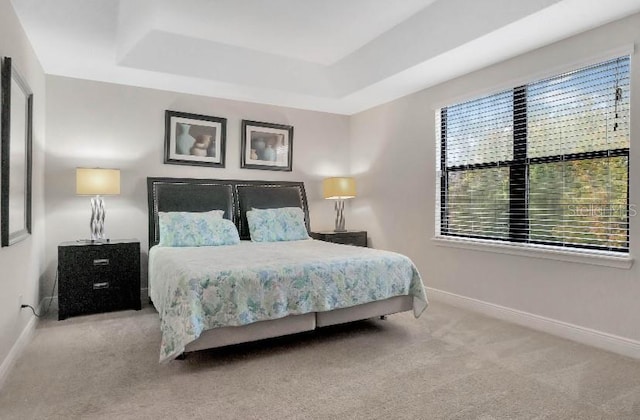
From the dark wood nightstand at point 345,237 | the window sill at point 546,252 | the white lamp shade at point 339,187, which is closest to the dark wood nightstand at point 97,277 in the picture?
the dark wood nightstand at point 345,237

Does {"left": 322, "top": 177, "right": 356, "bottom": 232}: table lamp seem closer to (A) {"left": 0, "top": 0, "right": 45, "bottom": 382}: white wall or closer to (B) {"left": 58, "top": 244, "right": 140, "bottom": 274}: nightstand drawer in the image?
(B) {"left": 58, "top": 244, "right": 140, "bottom": 274}: nightstand drawer

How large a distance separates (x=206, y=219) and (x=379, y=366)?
246 cm

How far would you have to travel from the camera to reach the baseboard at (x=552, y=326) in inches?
110

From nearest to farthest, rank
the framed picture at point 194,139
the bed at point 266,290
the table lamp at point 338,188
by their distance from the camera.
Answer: the bed at point 266,290
the framed picture at point 194,139
the table lamp at point 338,188

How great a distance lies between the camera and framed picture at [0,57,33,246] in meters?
2.38

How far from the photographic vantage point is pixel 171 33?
3.78 metres

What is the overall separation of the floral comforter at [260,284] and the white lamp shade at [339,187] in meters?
1.67

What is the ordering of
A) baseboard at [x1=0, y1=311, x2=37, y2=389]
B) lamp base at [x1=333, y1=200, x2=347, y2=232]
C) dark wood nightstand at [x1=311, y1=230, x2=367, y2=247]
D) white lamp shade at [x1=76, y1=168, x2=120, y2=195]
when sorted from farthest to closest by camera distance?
1. lamp base at [x1=333, y1=200, x2=347, y2=232]
2. dark wood nightstand at [x1=311, y1=230, x2=367, y2=247]
3. white lamp shade at [x1=76, y1=168, x2=120, y2=195]
4. baseboard at [x1=0, y1=311, x2=37, y2=389]

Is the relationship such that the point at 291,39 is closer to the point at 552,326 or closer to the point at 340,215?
the point at 340,215

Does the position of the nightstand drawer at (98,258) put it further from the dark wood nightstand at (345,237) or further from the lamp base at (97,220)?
the dark wood nightstand at (345,237)

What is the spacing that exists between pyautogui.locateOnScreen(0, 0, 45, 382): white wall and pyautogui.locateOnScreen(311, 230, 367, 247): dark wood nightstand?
9.76 ft

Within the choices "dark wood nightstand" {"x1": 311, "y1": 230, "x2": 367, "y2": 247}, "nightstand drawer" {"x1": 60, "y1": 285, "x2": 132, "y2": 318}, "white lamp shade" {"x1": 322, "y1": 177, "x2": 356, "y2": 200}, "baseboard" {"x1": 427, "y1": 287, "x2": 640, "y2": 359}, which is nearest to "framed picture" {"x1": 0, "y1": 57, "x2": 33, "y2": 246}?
"nightstand drawer" {"x1": 60, "y1": 285, "x2": 132, "y2": 318}

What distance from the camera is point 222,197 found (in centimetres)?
467

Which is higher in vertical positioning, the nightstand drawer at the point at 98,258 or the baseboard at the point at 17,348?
the nightstand drawer at the point at 98,258
